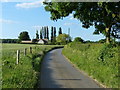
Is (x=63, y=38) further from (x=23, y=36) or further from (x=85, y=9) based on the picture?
(x=85, y=9)

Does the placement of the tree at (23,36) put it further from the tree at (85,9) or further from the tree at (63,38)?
the tree at (85,9)

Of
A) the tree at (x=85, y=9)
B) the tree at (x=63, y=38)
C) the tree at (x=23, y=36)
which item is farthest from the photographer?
the tree at (x=23, y=36)

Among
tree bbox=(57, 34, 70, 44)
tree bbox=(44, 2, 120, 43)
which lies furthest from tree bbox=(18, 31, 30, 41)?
tree bbox=(44, 2, 120, 43)

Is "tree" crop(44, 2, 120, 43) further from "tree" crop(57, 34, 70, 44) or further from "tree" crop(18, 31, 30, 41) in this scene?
"tree" crop(18, 31, 30, 41)

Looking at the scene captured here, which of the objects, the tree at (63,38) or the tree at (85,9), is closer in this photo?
the tree at (85,9)

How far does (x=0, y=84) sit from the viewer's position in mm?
10750

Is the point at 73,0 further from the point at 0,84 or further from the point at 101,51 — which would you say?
the point at 0,84

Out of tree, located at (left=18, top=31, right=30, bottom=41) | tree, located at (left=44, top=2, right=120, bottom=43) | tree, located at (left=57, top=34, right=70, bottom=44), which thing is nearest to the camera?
tree, located at (left=44, top=2, right=120, bottom=43)

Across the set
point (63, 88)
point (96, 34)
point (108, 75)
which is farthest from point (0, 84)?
point (96, 34)

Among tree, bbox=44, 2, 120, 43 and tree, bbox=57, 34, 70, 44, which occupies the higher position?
tree, bbox=44, 2, 120, 43

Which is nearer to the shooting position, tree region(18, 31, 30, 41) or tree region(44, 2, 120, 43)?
tree region(44, 2, 120, 43)

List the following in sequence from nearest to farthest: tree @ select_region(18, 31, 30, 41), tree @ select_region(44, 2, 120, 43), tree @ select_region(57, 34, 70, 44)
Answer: tree @ select_region(44, 2, 120, 43) → tree @ select_region(57, 34, 70, 44) → tree @ select_region(18, 31, 30, 41)

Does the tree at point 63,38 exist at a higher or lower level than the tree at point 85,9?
lower

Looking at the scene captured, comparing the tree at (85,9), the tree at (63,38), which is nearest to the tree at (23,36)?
the tree at (63,38)
